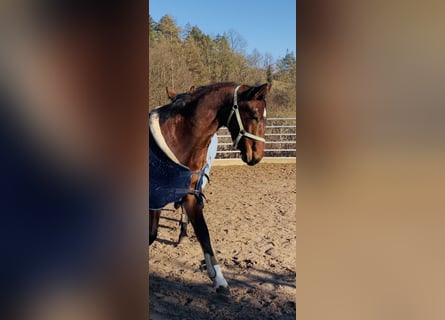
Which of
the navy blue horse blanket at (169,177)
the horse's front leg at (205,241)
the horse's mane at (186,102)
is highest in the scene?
the horse's mane at (186,102)

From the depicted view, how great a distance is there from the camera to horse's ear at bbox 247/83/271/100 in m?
1.77

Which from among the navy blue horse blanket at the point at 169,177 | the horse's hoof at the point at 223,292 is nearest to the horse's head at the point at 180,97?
the navy blue horse blanket at the point at 169,177

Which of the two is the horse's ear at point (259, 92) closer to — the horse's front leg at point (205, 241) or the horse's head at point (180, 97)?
the horse's head at point (180, 97)

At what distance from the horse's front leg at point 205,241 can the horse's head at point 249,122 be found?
0.32 m

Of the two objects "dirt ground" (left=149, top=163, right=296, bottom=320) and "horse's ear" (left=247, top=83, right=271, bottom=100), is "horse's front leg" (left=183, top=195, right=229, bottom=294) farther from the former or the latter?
"horse's ear" (left=247, top=83, right=271, bottom=100)

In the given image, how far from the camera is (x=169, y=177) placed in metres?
1.81

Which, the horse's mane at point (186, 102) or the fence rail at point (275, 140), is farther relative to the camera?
the horse's mane at point (186, 102)

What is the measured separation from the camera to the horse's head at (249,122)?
1784 mm

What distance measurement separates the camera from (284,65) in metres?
1.71

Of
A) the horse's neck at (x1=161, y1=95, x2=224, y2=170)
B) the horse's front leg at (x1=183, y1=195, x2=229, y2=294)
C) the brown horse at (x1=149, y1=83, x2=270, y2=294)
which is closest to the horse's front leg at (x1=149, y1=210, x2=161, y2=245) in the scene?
the brown horse at (x1=149, y1=83, x2=270, y2=294)

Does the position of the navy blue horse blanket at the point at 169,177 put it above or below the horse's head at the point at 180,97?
below

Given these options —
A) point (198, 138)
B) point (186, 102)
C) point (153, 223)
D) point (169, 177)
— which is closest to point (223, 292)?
point (153, 223)
